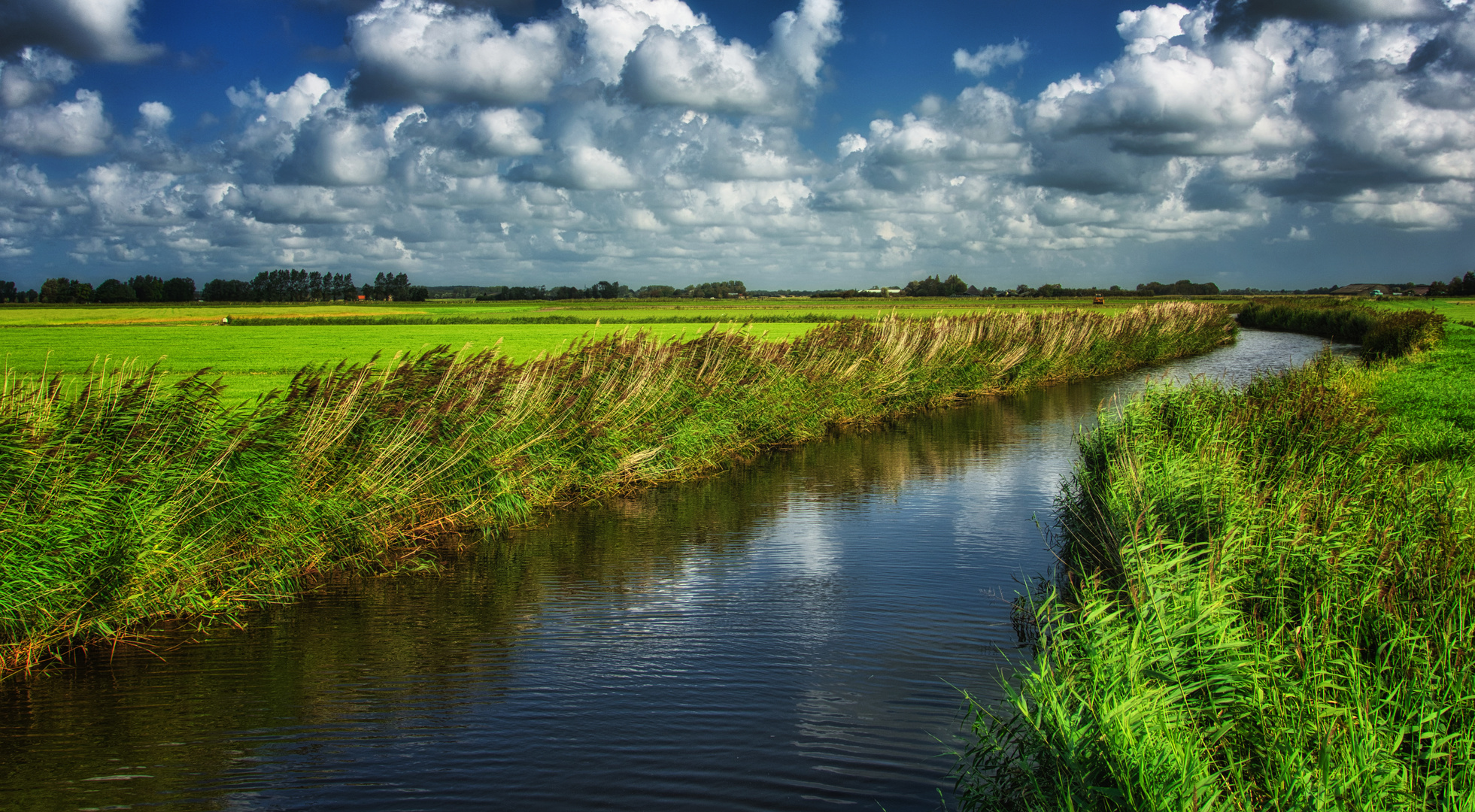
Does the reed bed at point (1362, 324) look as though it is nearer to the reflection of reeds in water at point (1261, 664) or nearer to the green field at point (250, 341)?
the green field at point (250, 341)

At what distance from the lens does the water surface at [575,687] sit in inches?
253

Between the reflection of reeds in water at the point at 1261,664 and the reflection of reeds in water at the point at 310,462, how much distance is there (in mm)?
8000

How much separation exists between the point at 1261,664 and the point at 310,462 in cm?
1012

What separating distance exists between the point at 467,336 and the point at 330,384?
147 feet

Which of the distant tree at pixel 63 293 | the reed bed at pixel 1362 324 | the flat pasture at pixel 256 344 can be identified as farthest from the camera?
the distant tree at pixel 63 293

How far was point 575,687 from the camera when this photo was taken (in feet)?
26.2

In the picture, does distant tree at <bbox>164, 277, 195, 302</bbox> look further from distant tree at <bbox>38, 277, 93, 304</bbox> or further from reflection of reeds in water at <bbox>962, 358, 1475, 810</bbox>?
reflection of reeds in water at <bbox>962, 358, 1475, 810</bbox>

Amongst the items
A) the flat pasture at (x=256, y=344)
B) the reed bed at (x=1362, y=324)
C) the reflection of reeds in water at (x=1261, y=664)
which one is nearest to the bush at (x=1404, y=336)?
the reed bed at (x=1362, y=324)

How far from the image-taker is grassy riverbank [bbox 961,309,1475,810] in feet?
14.4

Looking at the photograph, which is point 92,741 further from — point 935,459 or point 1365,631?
point 935,459

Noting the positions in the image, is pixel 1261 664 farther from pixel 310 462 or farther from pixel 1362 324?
pixel 1362 324

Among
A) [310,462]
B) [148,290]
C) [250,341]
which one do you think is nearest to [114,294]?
[148,290]

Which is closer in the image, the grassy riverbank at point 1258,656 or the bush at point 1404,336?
the grassy riverbank at point 1258,656

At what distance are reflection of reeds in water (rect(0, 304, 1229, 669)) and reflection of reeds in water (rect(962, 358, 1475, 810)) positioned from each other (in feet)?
26.2
